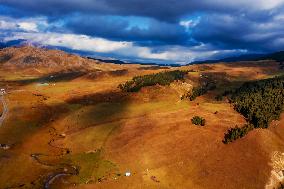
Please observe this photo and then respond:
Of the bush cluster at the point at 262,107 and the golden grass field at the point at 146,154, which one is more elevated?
the bush cluster at the point at 262,107

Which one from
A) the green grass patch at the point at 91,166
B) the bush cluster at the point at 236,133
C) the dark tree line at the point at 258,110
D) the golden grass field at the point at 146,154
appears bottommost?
the green grass patch at the point at 91,166

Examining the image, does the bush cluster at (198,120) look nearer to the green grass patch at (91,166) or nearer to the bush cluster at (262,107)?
the bush cluster at (262,107)

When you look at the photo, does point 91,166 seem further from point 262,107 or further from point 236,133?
point 262,107

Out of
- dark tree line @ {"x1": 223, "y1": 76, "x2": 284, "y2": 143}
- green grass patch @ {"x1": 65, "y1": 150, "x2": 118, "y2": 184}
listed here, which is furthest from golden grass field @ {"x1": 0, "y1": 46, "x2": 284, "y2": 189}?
dark tree line @ {"x1": 223, "y1": 76, "x2": 284, "y2": 143}

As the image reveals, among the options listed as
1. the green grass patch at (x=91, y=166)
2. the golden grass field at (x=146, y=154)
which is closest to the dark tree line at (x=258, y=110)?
the golden grass field at (x=146, y=154)

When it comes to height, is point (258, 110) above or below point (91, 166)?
above

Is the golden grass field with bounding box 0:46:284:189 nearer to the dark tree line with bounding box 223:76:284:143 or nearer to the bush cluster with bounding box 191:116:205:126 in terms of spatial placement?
the bush cluster with bounding box 191:116:205:126

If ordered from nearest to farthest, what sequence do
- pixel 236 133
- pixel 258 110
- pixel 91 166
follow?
1. pixel 91 166
2. pixel 236 133
3. pixel 258 110

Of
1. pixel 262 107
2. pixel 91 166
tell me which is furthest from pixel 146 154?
pixel 262 107
